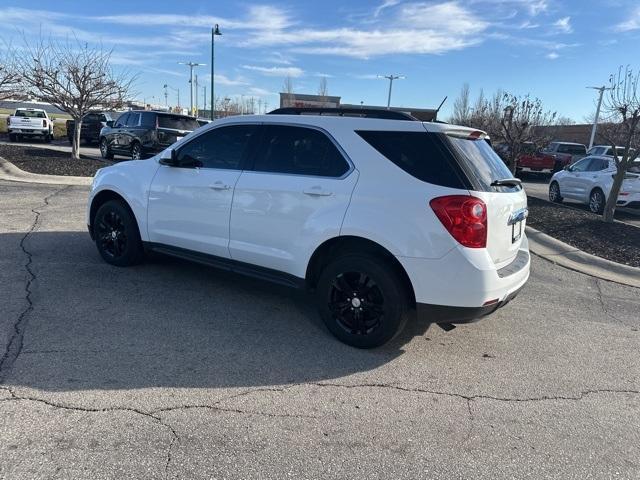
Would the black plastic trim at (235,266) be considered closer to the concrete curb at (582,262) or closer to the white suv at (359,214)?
the white suv at (359,214)

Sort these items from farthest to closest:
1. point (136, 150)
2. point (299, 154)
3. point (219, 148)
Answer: point (136, 150), point (219, 148), point (299, 154)

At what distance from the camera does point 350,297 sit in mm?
3969

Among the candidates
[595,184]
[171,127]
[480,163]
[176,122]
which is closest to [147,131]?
[171,127]

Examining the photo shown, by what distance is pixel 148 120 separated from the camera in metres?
15.6

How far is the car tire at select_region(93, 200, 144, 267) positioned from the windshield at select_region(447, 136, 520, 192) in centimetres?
353

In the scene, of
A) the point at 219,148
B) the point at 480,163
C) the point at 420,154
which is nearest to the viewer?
the point at 420,154

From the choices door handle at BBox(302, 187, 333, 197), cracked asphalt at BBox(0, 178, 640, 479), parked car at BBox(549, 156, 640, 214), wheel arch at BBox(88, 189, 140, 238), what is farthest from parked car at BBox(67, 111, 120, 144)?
door handle at BBox(302, 187, 333, 197)

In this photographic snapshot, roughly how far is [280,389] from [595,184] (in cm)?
1246

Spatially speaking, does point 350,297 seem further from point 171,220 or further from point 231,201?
point 171,220

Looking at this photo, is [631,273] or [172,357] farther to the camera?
[631,273]

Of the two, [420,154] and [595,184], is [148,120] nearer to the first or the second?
[595,184]

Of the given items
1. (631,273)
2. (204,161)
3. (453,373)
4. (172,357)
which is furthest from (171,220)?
(631,273)

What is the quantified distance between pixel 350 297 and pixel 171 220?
7.05ft

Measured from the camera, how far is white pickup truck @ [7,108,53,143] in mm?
23406
